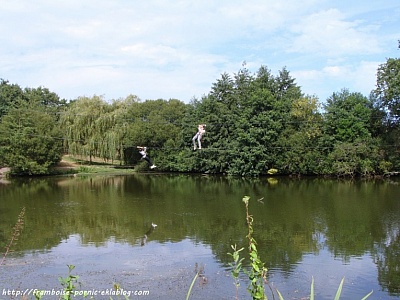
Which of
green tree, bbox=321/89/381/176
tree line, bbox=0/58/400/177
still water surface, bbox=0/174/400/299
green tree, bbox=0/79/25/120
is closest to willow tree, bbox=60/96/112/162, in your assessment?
tree line, bbox=0/58/400/177

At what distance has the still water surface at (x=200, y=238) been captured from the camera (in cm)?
1009

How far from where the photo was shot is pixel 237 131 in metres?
34.4

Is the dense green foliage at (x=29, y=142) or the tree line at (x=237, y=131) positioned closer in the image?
the tree line at (x=237, y=131)

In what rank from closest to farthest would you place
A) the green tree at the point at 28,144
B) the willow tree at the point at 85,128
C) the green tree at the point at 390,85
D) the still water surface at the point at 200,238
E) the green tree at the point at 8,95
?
the still water surface at the point at 200,238, the green tree at the point at 390,85, the green tree at the point at 28,144, the willow tree at the point at 85,128, the green tree at the point at 8,95

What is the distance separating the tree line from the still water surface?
19.3 ft

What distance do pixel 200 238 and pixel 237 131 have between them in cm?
2046

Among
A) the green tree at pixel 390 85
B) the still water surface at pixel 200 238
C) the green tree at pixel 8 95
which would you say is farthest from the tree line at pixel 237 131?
the green tree at pixel 8 95

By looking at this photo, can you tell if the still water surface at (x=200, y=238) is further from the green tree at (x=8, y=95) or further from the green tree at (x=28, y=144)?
the green tree at (x=8, y=95)

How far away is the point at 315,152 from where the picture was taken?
33.5m

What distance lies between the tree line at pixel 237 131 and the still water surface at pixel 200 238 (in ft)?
19.3

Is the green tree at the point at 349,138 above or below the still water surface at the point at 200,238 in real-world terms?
above

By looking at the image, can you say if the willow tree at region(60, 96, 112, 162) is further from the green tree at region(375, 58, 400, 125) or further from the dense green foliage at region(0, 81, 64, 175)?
the green tree at region(375, 58, 400, 125)

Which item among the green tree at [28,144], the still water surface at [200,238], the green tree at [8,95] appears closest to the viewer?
the still water surface at [200,238]

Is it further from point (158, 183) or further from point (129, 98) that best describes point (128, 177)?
point (129, 98)
